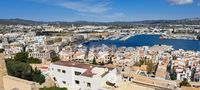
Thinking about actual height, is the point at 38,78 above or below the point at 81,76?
below

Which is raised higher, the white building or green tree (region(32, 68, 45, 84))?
the white building

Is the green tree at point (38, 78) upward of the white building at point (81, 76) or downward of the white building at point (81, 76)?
downward

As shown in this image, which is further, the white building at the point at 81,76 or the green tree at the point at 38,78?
the green tree at the point at 38,78

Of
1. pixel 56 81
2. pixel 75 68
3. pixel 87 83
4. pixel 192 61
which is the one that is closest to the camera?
pixel 87 83

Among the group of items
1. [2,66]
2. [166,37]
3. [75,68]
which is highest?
[2,66]

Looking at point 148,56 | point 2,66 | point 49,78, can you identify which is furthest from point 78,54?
point 2,66

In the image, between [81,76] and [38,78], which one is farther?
[38,78]

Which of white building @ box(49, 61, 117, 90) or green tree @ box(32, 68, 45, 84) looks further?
green tree @ box(32, 68, 45, 84)

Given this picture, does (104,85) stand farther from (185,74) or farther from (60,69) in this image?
(185,74)
